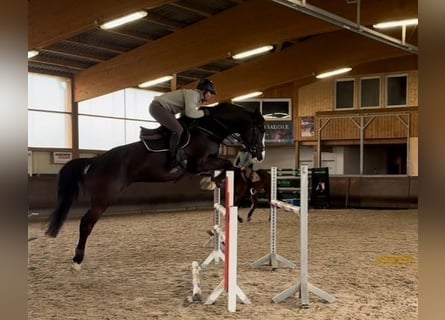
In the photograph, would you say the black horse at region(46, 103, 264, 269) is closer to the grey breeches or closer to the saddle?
the saddle

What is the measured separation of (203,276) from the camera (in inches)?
185

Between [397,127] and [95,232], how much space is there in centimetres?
1249

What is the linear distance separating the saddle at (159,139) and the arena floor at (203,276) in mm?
1280

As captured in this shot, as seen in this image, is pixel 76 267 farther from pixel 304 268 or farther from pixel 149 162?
pixel 304 268

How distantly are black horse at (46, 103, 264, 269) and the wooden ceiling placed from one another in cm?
465

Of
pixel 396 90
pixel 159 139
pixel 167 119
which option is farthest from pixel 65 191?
pixel 396 90

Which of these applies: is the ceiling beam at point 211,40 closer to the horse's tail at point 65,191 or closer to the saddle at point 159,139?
the saddle at point 159,139

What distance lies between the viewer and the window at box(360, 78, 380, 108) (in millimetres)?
18234

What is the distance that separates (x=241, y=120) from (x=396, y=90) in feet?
46.4

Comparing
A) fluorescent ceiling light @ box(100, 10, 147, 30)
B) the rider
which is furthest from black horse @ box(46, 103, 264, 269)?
fluorescent ceiling light @ box(100, 10, 147, 30)

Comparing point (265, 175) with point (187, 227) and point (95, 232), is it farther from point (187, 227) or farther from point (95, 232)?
point (95, 232)

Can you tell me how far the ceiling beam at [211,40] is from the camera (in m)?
11.1

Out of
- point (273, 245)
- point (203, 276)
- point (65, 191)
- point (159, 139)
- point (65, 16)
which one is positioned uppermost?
point (65, 16)

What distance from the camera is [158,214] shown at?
12328 mm
